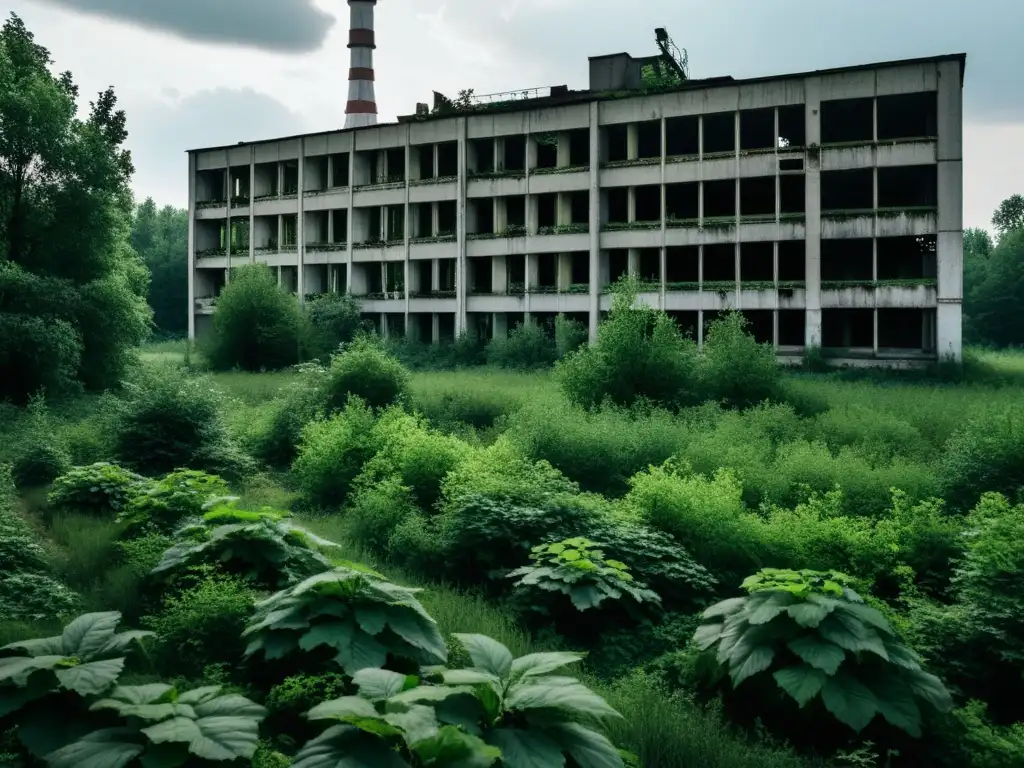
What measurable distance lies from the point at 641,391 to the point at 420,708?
1888 centimetres

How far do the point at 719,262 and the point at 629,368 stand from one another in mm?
18234

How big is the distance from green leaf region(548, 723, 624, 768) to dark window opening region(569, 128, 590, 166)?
1527 inches

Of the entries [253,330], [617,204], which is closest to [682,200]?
[617,204]

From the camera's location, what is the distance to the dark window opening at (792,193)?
1457 inches

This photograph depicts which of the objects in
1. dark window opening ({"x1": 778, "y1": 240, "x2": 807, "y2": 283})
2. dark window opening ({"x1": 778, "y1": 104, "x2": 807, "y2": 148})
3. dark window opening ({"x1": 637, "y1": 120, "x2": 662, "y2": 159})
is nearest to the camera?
dark window opening ({"x1": 778, "y1": 104, "x2": 807, "y2": 148})

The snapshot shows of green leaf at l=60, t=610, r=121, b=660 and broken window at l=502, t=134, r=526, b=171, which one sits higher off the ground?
broken window at l=502, t=134, r=526, b=171

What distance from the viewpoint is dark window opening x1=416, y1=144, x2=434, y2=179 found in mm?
46375

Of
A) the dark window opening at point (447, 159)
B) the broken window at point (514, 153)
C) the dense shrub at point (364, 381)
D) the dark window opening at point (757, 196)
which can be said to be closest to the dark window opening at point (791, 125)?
the dark window opening at point (757, 196)

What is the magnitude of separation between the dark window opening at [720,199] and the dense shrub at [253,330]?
19535mm

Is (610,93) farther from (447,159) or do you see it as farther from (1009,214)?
(1009,214)

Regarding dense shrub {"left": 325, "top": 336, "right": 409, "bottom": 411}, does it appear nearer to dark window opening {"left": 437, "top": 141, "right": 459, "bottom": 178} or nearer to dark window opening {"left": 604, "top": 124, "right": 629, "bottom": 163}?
dark window opening {"left": 604, "top": 124, "right": 629, "bottom": 163}

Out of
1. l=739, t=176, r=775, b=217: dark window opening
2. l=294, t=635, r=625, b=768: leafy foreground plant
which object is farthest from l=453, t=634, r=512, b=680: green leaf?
l=739, t=176, r=775, b=217: dark window opening

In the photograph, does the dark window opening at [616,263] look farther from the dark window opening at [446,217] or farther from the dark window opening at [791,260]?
the dark window opening at [446,217]

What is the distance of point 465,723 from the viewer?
4.75m
